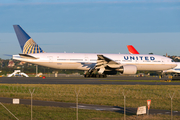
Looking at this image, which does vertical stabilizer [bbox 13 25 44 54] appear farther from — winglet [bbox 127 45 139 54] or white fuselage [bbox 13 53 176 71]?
winglet [bbox 127 45 139 54]

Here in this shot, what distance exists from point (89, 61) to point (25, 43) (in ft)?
44.6

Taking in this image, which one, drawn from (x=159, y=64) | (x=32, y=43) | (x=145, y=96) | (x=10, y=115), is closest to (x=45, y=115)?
(x=10, y=115)

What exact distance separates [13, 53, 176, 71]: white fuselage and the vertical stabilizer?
11.1 feet

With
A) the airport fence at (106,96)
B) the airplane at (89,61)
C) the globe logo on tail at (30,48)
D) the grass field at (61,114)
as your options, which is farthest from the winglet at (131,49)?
the grass field at (61,114)

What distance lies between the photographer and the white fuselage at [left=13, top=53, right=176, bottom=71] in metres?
51.1

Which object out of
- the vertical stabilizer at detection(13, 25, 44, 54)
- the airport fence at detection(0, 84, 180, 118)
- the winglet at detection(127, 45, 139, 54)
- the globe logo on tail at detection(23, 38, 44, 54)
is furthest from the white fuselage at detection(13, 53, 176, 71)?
the winglet at detection(127, 45, 139, 54)

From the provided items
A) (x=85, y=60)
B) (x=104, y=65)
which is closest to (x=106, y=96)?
(x=104, y=65)

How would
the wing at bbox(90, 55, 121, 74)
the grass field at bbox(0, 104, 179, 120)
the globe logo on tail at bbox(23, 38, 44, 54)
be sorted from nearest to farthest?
the grass field at bbox(0, 104, 179, 120)
the wing at bbox(90, 55, 121, 74)
the globe logo on tail at bbox(23, 38, 44, 54)

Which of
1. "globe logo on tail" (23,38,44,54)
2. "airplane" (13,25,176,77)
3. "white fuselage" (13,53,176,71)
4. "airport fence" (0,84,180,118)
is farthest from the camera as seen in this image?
"globe logo on tail" (23,38,44,54)

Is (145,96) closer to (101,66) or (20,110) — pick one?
(20,110)

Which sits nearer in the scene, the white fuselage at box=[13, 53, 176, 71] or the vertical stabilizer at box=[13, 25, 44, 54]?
the white fuselage at box=[13, 53, 176, 71]

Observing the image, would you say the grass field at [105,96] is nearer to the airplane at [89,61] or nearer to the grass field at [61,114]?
the grass field at [61,114]

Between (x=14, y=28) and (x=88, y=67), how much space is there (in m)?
17.1

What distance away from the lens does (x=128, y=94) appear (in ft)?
86.3
